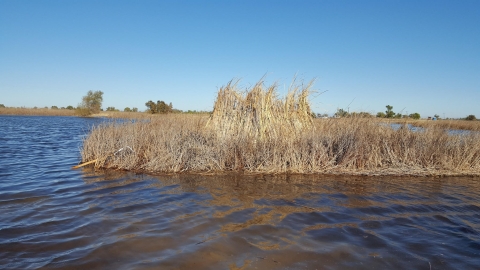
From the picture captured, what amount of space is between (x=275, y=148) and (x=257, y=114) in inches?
89.5

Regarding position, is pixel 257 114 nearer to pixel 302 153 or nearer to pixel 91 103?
pixel 302 153

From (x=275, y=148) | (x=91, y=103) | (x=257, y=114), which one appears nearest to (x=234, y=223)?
(x=275, y=148)

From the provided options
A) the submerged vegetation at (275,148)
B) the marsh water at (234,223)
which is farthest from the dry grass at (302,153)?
the marsh water at (234,223)

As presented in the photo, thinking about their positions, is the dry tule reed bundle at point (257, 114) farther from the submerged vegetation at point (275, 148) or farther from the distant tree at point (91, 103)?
the distant tree at point (91, 103)

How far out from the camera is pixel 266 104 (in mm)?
10641

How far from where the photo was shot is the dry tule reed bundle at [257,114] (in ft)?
34.2

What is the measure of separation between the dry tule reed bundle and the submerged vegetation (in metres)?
0.04

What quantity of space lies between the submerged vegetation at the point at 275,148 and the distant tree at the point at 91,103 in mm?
50550

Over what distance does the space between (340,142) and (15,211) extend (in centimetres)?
866

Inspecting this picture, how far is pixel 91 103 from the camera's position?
5925 centimetres

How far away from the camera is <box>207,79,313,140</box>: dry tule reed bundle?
1043 centimetres

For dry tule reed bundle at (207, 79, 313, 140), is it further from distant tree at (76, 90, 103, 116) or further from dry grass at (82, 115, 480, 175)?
distant tree at (76, 90, 103, 116)

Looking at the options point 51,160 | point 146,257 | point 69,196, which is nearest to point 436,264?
point 146,257

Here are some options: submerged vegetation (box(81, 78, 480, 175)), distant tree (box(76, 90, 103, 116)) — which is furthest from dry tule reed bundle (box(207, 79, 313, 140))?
distant tree (box(76, 90, 103, 116))
